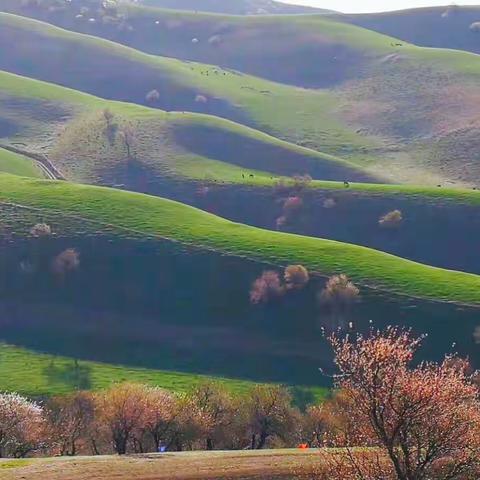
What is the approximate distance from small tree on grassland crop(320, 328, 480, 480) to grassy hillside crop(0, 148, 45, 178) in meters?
133

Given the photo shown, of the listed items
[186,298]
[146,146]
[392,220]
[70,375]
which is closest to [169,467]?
[70,375]

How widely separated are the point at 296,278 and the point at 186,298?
14.4 metres

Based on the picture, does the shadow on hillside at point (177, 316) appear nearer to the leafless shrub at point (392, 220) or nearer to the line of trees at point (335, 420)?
the line of trees at point (335, 420)

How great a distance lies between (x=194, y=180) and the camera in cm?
15575

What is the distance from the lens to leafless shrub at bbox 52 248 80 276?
98.9 m

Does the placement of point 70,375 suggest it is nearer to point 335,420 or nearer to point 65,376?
point 65,376

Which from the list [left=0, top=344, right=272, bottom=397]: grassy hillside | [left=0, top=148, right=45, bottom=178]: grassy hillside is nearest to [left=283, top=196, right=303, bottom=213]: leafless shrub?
[left=0, top=148, right=45, bottom=178]: grassy hillside

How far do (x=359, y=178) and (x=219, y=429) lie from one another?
392 feet

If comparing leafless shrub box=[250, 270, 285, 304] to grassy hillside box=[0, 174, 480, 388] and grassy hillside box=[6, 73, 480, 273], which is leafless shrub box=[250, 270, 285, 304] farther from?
grassy hillside box=[6, 73, 480, 273]

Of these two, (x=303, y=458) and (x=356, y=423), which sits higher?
(x=356, y=423)

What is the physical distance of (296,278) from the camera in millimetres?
93688

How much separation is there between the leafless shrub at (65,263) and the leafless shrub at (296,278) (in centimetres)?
2856

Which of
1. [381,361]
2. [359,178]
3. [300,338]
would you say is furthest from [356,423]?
[359,178]

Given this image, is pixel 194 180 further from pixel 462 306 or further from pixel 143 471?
pixel 143 471
